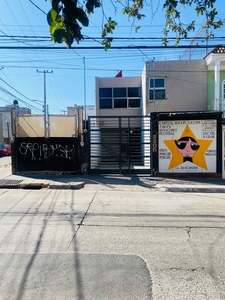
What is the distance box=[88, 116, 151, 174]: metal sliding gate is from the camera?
11.7 metres

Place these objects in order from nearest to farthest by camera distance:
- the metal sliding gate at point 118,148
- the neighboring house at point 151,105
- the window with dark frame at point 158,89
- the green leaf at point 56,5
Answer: the green leaf at point 56,5 < the neighboring house at point 151,105 < the metal sliding gate at point 118,148 < the window with dark frame at point 158,89

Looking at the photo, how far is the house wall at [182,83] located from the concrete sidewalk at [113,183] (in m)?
7.18

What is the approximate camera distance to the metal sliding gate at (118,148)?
1166cm

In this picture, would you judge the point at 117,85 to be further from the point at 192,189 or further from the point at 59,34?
the point at 59,34

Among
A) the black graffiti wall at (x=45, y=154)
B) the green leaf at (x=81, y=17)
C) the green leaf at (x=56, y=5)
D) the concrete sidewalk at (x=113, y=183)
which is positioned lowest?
the concrete sidewalk at (x=113, y=183)

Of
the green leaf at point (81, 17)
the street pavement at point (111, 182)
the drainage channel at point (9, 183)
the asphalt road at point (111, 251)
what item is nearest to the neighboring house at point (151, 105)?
the street pavement at point (111, 182)


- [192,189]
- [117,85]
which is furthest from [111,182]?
[117,85]

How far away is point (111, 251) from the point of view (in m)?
3.79

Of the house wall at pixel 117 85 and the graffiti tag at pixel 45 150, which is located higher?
the house wall at pixel 117 85

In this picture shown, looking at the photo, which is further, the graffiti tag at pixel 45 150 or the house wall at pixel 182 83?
the house wall at pixel 182 83

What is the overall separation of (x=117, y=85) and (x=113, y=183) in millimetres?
11629

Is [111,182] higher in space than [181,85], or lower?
lower

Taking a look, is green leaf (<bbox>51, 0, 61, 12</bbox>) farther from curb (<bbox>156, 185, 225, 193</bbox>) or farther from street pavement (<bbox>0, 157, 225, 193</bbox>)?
curb (<bbox>156, 185, 225, 193</bbox>)

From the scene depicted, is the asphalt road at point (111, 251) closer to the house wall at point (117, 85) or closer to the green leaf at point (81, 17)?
the green leaf at point (81, 17)
